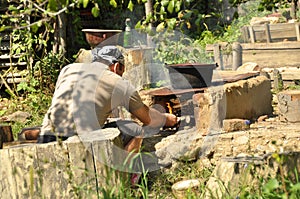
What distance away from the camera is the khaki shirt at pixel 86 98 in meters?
4.98

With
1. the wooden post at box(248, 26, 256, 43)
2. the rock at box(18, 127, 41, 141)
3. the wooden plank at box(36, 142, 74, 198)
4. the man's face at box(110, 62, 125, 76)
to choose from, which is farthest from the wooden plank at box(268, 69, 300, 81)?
the wooden plank at box(36, 142, 74, 198)

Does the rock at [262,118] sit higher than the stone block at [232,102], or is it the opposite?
the stone block at [232,102]

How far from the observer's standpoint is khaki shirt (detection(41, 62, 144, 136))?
498 centimetres

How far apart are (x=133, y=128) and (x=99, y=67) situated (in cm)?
72

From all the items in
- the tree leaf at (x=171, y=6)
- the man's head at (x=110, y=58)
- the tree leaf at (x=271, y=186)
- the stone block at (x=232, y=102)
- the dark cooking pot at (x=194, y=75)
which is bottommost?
the stone block at (x=232, y=102)

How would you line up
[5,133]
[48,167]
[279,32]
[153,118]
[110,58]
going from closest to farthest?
1. [48,167]
2. [5,133]
3. [110,58]
4. [153,118]
5. [279,32]

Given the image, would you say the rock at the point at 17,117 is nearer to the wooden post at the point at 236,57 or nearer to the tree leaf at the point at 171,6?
the wooden post at the point at 236,57

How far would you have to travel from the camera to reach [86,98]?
5008mm

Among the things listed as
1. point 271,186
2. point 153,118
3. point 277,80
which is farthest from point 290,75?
point 271,186

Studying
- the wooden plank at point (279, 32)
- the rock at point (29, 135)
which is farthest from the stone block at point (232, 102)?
the wooden plank at point (279, 32)

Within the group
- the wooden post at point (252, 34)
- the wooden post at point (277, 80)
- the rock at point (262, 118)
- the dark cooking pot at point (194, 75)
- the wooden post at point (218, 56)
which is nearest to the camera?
the dark cooking pot at point (194, 75)

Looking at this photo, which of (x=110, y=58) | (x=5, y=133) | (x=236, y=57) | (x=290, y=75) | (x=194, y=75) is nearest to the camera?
(x=5, y=133)

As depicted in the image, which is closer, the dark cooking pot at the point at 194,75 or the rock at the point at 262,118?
the dark cooking pot at the point at 194,75

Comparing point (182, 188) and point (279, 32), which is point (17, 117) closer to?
point (182, 188)
